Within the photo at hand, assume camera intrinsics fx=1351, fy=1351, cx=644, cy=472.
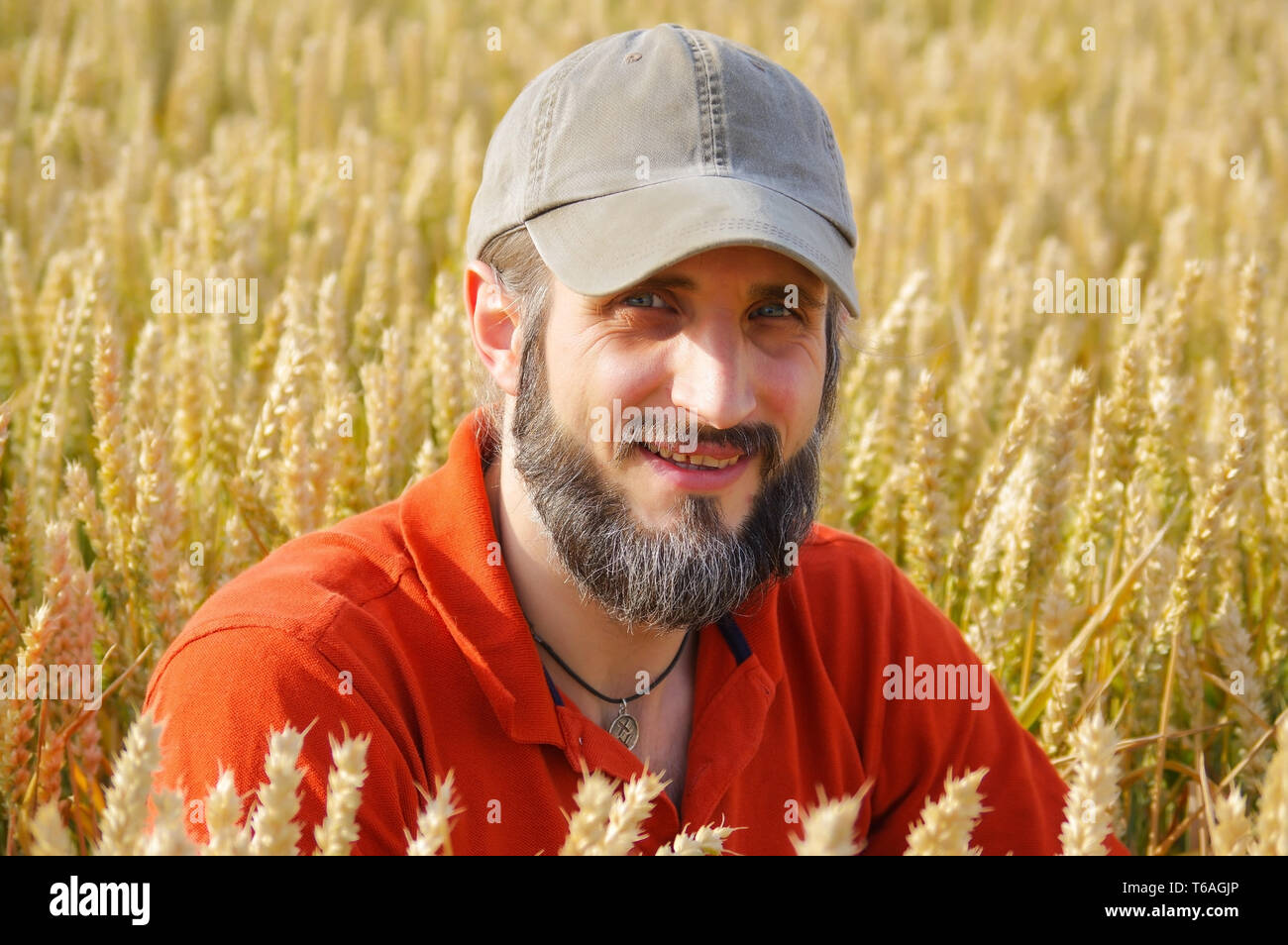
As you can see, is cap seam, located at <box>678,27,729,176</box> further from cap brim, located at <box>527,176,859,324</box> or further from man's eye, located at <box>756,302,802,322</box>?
man's eye, located at <box>756,302,802,322</box>

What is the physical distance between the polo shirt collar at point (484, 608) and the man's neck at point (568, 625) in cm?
8

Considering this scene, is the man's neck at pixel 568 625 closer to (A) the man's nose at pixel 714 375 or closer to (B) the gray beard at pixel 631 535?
(B) the gray beard at pixel 631 535

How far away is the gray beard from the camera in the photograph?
6.29ft

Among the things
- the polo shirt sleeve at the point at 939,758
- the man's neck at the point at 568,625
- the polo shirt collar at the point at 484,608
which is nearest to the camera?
the polo shirt collar at the point at 484,608

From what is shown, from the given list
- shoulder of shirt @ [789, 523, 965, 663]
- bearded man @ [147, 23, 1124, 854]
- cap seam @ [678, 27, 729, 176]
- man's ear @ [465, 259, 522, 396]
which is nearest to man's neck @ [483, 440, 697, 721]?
bearded man @ [147, 23, 1124, 854]

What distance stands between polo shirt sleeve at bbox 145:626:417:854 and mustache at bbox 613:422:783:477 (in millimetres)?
508

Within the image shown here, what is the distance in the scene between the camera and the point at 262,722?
1577mm

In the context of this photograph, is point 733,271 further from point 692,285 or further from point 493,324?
point 493,324

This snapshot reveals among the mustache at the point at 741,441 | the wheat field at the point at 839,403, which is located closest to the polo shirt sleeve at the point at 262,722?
the wheat field at the point at 839,403

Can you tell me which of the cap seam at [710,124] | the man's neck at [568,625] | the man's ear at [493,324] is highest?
the cap seam at [710,124]

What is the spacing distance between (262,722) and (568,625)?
56 centimetres

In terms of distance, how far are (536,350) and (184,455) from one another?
1.10 meters

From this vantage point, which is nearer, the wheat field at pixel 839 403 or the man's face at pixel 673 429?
the man's face at pixel 673 429

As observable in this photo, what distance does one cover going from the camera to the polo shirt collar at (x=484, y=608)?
1798 millimetres
